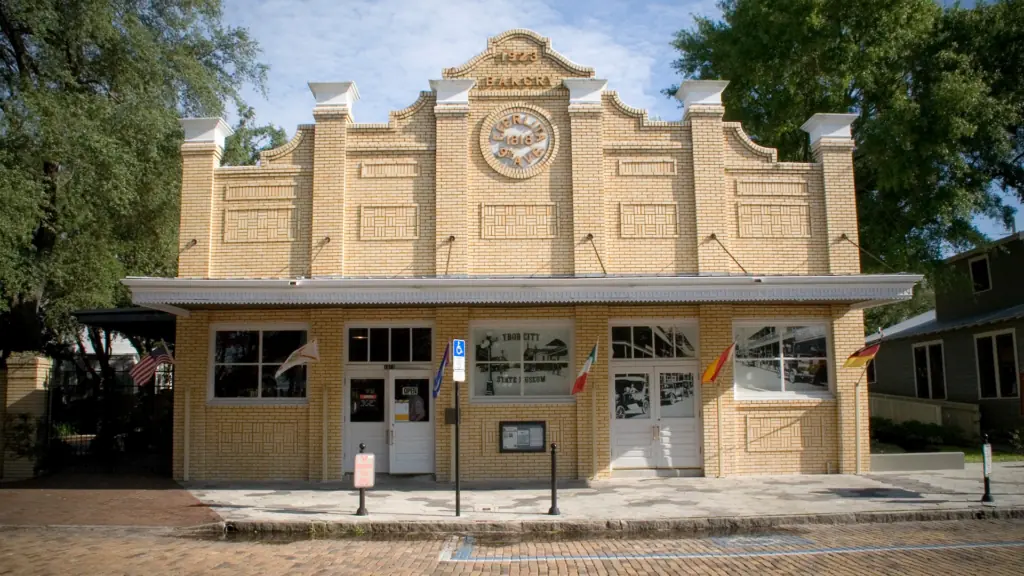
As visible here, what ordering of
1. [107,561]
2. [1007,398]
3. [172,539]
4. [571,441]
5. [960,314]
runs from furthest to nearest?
1. [960,314]
2. [1007,398]
3. [571,441]
4. [172,539]
5. [107,561]

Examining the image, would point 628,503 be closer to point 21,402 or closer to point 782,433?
point 782,433

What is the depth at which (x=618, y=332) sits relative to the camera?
50.8 feet

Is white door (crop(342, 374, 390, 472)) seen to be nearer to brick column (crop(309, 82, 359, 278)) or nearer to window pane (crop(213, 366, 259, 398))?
window pane (crop(213, 366, 259, 398))

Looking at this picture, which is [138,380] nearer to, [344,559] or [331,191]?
[331,191]

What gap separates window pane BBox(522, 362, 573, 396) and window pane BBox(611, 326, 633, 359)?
40.5 inches

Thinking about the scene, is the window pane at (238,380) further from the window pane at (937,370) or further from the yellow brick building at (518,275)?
the window pane at (937,370)

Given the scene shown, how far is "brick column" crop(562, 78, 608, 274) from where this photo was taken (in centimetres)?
1508

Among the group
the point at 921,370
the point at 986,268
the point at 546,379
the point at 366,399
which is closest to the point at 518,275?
the point at 546,379

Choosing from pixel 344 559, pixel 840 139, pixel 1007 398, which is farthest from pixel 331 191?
pixel 1007 398

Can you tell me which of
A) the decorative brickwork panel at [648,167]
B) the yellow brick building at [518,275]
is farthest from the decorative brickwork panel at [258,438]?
the decorative brickwork panel at [648,167]

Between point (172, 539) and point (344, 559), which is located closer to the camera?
point (344, 559)

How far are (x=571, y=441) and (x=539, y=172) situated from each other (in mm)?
5162

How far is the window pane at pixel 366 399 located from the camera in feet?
50.2

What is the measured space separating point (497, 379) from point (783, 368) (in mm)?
5561
